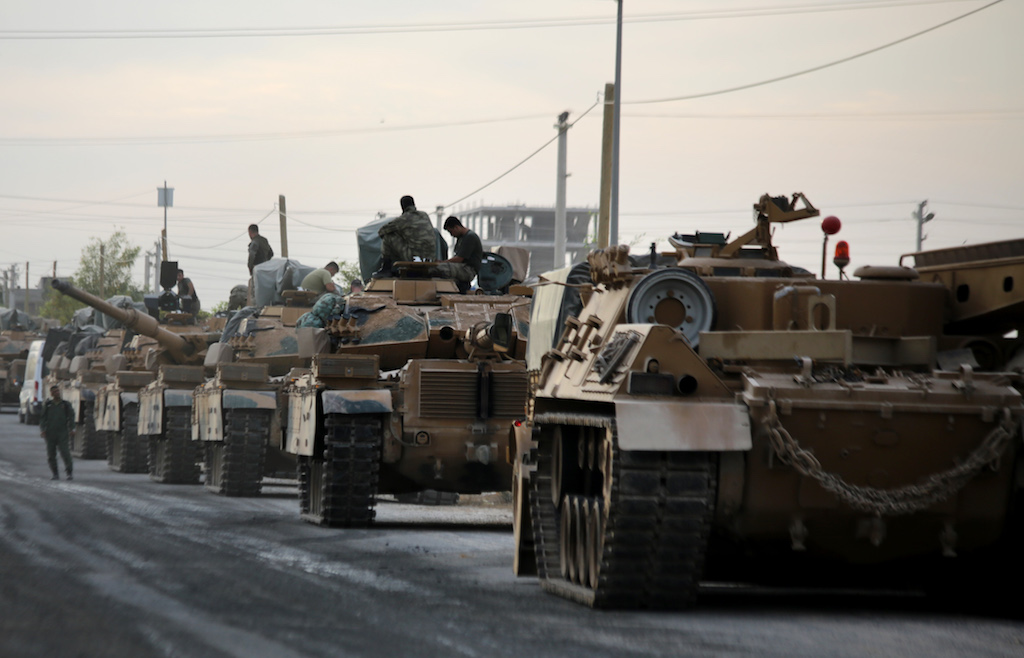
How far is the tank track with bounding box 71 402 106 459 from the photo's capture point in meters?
34.9

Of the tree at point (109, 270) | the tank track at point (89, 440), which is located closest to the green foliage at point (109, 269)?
the tree at point (109, 270)

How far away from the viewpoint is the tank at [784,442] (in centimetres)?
902

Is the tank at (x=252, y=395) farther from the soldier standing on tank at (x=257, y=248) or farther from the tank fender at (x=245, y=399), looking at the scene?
the soldier standing on tank at (x=257, y=248)

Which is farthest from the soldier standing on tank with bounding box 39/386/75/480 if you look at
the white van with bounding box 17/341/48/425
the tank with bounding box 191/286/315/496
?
the white van with bounding box 17/341/48/425

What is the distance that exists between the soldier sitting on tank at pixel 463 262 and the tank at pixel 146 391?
805 cm

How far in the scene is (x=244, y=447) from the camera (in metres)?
22.1

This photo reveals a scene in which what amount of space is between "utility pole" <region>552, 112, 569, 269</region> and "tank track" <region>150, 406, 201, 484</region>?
854 cm

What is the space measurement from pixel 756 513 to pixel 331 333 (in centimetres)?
991

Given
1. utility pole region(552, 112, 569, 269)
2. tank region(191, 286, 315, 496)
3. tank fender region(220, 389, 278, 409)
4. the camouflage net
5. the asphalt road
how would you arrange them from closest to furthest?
the asphalt road
the camouflage net
tank fender region(220, 389, 278, 409)
tank region(191, 286, 315, 496)
utility pole region(552, 112, 569, 269)

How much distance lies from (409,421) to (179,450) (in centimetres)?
1032

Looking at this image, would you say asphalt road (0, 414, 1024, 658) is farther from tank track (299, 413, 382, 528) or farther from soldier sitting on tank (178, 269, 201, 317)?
soldier sitting on tank (178, 269, 201, 317)

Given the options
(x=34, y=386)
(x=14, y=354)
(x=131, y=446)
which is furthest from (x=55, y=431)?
(x=14, y=354)

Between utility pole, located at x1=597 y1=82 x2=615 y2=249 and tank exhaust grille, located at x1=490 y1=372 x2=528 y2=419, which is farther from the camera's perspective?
utility pole, located at x1=597 y1=82 x2=615 y2=249

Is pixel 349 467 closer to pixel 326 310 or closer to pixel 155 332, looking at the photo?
pixel 326 310
